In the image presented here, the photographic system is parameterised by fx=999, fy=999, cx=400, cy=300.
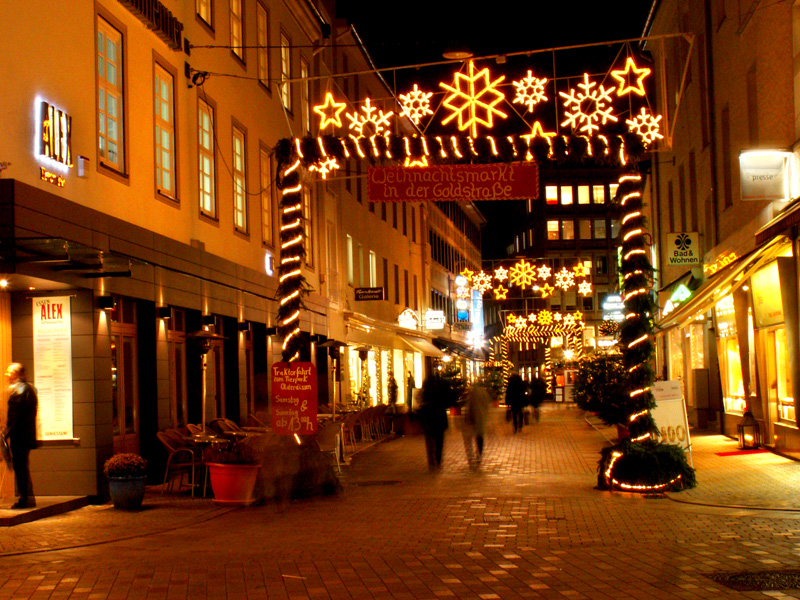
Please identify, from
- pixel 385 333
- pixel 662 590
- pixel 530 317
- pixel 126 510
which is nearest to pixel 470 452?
pixel 126 510

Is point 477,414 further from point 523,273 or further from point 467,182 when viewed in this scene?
point 523,273

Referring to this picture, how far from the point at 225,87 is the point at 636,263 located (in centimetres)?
981

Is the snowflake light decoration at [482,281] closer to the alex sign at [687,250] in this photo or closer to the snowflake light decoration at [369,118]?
the alex sign at [687,250]

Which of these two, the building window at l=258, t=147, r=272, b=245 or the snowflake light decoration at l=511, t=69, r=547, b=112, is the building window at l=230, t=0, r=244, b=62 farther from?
the snowflake light decoration at l=511, t=69, r=547, b=112

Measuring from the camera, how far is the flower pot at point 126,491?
1318cm

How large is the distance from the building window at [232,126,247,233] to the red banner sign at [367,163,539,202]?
22.3 ft

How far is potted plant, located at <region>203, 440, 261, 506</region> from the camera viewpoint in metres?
13.8

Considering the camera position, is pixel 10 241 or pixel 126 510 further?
pixel 126 510

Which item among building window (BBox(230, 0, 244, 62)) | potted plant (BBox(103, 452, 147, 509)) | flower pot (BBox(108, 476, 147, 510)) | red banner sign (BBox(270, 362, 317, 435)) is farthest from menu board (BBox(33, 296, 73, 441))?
building window (BBox(230, 0, 244, 62))

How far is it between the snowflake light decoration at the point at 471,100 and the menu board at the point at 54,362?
6475 mm

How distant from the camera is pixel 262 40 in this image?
2348cm

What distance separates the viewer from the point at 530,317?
51.2 meters

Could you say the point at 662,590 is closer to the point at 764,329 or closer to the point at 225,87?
the point at 764,329

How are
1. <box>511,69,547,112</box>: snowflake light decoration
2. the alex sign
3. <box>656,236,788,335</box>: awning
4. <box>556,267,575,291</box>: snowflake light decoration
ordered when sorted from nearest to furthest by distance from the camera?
<box>511,69,547,112</box>: snowflake light decoration < <box>656,236,788,335</box>: awning < the alex sign < <box>556,267,575,291</box>: snowflake light decoration
